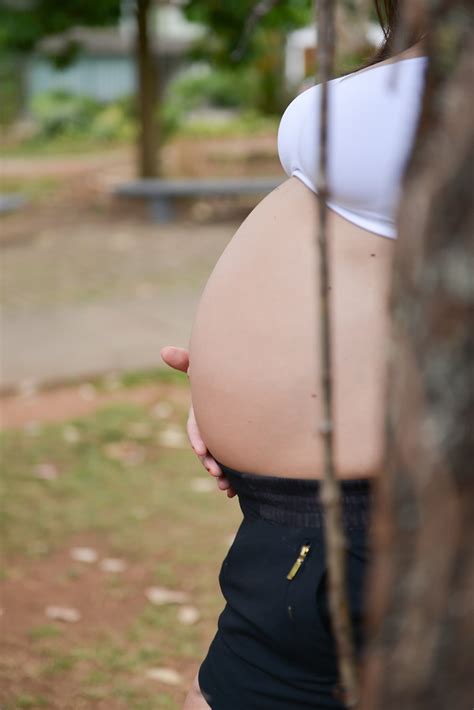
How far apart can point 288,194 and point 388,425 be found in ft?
2.62

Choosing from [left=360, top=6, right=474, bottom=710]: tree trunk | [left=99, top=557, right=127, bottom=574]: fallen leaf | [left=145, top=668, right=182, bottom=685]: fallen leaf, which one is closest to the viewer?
[left=360, top=6, right=474, bottom=710]: tree trunk

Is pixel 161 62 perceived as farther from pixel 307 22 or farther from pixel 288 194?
pixel 288 194

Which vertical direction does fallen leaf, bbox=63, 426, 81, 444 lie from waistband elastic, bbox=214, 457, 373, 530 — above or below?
below

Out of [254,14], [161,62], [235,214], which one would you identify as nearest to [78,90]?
[161,62]

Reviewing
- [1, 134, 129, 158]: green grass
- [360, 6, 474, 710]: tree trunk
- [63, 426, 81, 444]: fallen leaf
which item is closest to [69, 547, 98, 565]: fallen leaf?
[63, 426, 81, 444]: fallen leaf

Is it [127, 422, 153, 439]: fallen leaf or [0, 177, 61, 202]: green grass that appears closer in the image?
[127, 422, 153, 439]: fallen leaf

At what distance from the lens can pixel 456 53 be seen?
857 mm

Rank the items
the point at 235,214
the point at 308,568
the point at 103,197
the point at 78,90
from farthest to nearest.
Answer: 1. the point at 78,90
2. the point at 103,197
3. the point at 235,214
4. the point at 308,568

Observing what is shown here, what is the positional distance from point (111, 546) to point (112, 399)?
1657 mm

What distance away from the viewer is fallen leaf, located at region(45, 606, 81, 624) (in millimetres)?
3604

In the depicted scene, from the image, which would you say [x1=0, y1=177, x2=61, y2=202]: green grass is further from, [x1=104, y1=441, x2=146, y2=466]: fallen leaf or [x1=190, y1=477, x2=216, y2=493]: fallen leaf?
[x1=190, y1=477, x2=216, y2=493]: fallen leaf

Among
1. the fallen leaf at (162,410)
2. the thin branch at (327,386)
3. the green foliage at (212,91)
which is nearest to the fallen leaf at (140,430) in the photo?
the fallen leaf at (162,410)

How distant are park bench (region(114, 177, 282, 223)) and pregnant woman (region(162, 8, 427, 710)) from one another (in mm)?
9987

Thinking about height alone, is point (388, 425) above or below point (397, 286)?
below
